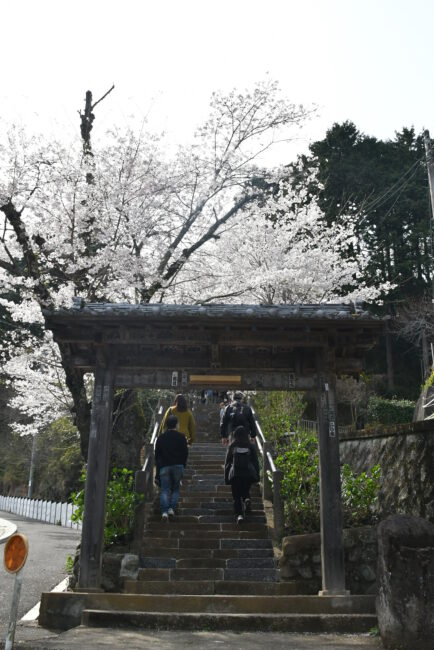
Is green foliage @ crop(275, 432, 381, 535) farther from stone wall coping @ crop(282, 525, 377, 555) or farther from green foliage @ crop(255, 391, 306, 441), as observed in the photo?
green foliage @ crop(255, 391, 306, 441)

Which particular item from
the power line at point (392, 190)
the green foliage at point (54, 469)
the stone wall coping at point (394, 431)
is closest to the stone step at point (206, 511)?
the stone wall coping at point (394, 431)

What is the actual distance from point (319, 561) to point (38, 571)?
6.62 m

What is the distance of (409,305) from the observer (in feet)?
98.2

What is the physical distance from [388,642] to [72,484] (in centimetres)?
2826

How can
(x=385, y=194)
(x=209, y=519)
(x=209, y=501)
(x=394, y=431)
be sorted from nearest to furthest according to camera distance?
(x=209, y=519), (x=209, y=501), (x=394, y=431), (x=385, y=194)

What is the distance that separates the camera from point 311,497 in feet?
31.4

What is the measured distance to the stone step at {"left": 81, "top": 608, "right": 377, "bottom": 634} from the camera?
6.46m

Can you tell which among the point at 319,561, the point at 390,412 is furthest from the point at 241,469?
the point at 390,412

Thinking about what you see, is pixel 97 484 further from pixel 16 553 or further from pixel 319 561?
pixel 319 561

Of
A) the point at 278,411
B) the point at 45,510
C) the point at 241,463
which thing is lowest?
the point at 45,510

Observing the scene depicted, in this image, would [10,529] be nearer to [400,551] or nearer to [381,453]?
[381,453]

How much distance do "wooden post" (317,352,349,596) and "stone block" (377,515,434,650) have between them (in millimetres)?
1984

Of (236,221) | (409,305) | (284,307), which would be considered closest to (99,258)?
(236,221)

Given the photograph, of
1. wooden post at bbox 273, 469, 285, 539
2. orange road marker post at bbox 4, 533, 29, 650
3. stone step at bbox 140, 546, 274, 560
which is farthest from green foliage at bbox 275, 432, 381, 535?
orange road marker post at bbox 4, 533, 29, 650
